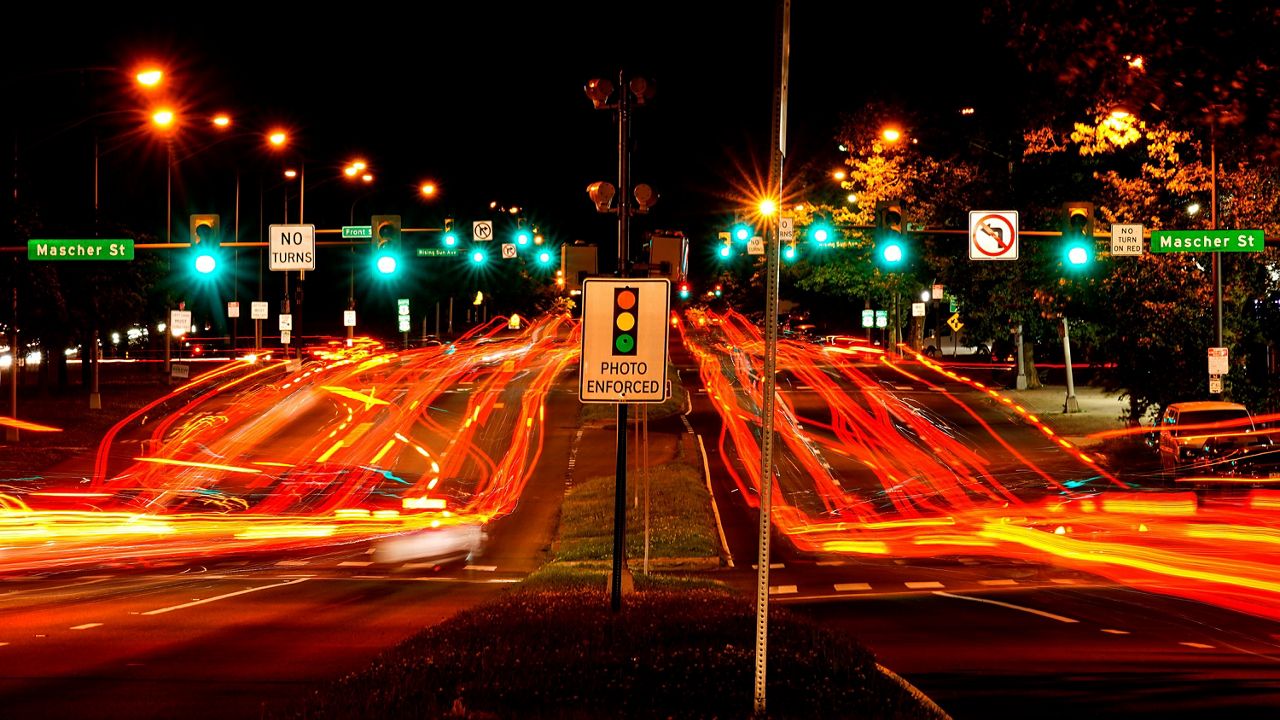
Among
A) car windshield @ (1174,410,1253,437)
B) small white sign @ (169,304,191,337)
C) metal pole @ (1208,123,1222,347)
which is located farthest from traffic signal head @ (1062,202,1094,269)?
small white sign @ (169,304,191,337)

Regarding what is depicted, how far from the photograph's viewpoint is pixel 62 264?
139 ft

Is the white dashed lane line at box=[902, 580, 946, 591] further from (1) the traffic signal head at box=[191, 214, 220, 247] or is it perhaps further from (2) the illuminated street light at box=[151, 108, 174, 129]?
(2) the illuminated street light at box=[151, 108, 174, 129]

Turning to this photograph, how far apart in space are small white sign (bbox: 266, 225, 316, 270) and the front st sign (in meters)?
24.0

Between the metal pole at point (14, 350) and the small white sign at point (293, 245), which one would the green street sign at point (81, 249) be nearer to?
the metal pole at point (14, 350)

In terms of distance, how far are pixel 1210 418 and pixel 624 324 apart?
2379 cm

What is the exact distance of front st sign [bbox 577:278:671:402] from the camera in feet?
35.6

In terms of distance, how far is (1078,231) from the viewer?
29.7 metres

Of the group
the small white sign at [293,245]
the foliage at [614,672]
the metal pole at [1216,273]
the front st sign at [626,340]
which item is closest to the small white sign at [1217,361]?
the metal pole at [1216,273]

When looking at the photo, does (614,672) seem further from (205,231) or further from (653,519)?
(205,231)

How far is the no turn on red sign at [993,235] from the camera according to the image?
103 feet

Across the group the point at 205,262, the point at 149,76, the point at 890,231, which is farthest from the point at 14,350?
the point at 890,231

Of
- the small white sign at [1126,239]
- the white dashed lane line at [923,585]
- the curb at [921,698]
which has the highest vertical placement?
the small white sign at [1126,239]

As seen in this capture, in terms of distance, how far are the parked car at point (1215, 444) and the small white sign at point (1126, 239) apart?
4046 millimetres

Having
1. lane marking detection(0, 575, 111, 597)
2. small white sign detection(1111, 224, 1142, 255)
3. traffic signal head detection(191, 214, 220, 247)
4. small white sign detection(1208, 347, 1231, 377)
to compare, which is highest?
traffic signal head detection(191, 214, 220, 247)
